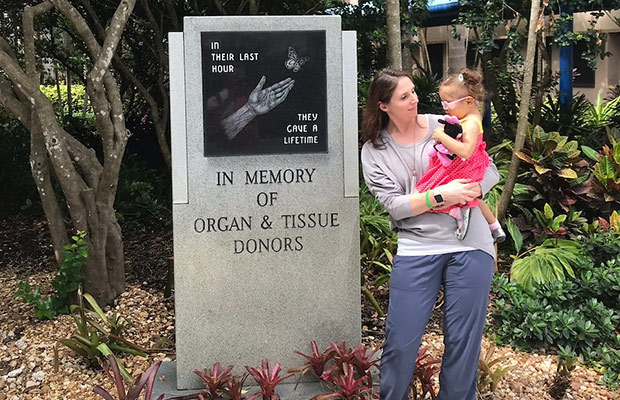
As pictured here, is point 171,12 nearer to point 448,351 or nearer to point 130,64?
point 130,64

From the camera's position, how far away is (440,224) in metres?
3.38

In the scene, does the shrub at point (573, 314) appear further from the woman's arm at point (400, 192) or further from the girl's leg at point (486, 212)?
→ the woman's arm at point (400, 192)

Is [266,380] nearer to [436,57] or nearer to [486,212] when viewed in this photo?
[486,212]

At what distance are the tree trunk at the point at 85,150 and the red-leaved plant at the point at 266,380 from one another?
211 cm

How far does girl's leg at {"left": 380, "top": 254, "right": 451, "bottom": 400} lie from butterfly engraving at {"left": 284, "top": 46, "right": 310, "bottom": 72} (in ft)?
4.50

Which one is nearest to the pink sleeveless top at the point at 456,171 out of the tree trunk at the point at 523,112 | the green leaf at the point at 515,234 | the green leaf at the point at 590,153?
the tree trunk at the point at 523,112

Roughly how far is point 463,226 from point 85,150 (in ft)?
11.5

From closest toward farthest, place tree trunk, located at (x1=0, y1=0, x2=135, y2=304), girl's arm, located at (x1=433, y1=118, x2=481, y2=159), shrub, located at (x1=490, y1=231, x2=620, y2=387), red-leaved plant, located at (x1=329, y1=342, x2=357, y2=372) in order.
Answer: girl's arm, located at (x1=433, y1=118, x2=481, y2=159) → red-leaved plant, located at (x1=329, y1=342, x2=357, y2=372) → shrub, located at (x1=490, y1=231, x2=620, y2=387) → tree trunk, located at (x1=0, y1=0, x2=135, y2=304)

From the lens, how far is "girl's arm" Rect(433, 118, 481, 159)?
324cm

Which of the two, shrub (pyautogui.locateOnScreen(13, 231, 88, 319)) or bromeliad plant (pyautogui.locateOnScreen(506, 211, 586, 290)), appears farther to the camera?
bromeliad plant (pyautogui.locateOnScreen(506, 211, 586, 290))

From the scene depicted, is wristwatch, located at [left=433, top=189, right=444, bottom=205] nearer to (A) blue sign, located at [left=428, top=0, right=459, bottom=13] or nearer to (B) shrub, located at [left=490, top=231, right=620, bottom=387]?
(B) shrub, located at [left=490, top=231, right=620, bottom=387]

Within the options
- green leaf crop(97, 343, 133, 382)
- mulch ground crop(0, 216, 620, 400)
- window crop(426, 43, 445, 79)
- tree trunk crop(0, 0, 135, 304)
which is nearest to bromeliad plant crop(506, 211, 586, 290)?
mulch ground crop(0, 216, 620, 400)

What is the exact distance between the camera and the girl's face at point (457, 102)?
3.34 metres

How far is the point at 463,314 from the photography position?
3.40 meters
